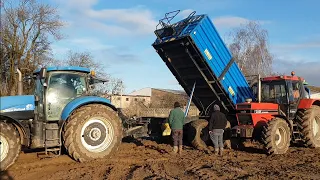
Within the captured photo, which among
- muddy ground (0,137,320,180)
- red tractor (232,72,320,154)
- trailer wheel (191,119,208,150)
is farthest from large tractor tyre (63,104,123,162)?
red tractor (232,72,320,154)

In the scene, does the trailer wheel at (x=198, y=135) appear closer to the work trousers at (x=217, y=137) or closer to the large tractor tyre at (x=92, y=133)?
the work trousers at (x=217, y=137)

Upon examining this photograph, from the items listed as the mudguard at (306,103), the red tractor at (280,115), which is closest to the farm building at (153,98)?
the red tractor at (280,115)

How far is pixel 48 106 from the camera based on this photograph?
7.94 m

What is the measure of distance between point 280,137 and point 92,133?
5570 millimetres

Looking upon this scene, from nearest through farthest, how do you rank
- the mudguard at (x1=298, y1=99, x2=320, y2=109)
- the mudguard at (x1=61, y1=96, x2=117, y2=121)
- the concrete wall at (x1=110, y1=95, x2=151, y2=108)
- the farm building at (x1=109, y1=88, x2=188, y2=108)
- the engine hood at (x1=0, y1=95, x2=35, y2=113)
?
1. the engine hood at (x1=0, y1=95, x2=35, y2=113)
2. the mudguard at (x1=61, y1=96, x2=117, y2=121)
3. the mudguard at (x1=298, y1=99, x2=320, y2=109)
4. the concrete wall at (x1=110, y1=95, x2=151, y2=108)
5. the farm building at (x1=109, y1=88, x2=188, y2=108)

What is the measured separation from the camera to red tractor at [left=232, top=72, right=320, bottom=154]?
9812 millimetres

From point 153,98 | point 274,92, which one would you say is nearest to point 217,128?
point 274,92

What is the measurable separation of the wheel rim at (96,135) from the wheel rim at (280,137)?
4889 mm

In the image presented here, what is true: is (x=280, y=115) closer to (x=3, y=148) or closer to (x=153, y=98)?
(x=3, y=148)

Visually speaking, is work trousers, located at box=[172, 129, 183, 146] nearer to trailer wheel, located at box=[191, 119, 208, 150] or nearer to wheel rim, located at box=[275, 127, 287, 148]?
trailer wheel, located at box=[191, 119, 208, 150]

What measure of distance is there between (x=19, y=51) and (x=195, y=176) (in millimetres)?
19536

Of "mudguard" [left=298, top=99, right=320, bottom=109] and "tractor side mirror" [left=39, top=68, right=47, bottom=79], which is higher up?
"tractor side mirror" [left=39, top=68, right=47, bottom=79]

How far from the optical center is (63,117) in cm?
789

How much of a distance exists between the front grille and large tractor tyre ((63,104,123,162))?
156 inches
